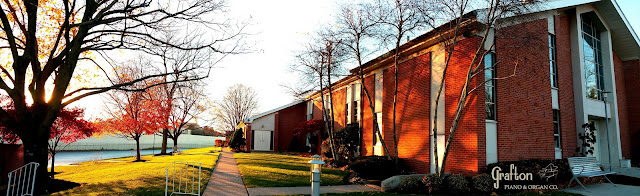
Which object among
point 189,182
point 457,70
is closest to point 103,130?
point 189,182

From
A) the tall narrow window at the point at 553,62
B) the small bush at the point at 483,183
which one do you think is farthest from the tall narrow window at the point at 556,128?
the small bush at the point at 483,183

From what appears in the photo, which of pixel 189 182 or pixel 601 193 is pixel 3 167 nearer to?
pixel 189 182

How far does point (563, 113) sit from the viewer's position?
13516 millimetres

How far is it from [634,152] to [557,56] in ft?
28.0

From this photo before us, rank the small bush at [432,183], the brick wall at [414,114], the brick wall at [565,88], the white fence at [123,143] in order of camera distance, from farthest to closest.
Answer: the white fence at [123,143]
the brick wall at [565,88]
the brick wall at [414,114]
the small bush at [432,183]

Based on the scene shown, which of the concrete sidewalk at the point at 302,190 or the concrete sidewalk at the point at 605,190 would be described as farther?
the concrete sidewalk at the point at 605,190

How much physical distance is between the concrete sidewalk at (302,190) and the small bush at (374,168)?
1.61 meters

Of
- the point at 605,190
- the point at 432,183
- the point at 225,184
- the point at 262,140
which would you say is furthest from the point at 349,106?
the point at 605,190

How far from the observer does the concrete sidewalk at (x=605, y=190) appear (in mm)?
10258

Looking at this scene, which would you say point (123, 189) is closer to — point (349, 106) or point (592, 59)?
point (349, 106)

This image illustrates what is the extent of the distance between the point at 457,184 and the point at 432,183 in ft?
2.20

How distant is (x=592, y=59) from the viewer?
15.6m

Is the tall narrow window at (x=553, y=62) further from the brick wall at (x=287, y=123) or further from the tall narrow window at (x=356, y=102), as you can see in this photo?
the brick wall at (x=287, y=123)

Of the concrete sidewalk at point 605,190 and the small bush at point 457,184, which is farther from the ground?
the small bush at point 457,184
